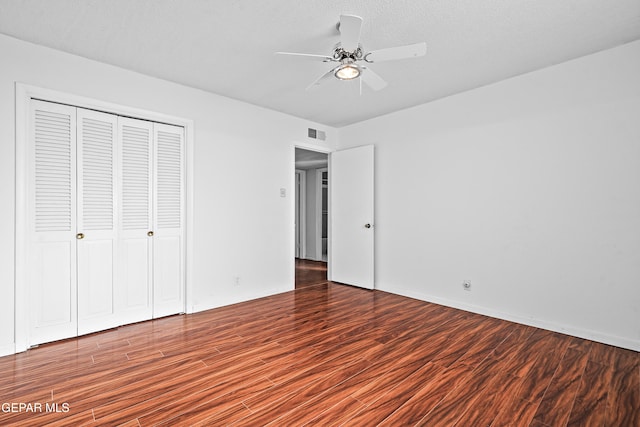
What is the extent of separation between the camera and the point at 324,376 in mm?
2320

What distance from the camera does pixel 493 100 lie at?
11.9 feet

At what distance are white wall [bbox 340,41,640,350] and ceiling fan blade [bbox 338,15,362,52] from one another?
2132 mm

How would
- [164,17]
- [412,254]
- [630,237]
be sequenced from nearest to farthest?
1. [164,17]
2. [630,237]
3. [412,254]

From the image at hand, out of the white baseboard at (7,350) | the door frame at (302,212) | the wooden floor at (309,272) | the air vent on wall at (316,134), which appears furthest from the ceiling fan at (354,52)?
the door frame at (302,212)

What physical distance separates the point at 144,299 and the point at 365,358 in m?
2.47

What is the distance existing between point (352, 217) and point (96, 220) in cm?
342

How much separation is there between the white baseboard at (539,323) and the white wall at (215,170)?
6.68 feet

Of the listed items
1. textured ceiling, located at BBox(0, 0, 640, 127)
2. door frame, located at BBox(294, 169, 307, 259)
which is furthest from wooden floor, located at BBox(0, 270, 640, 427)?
door frame, located at BBox(294, 169, 307, 259)

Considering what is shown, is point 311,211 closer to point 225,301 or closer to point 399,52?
point 225,301

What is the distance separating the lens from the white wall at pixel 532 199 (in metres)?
2.84

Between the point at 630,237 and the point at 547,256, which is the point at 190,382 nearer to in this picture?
the point at 547,256

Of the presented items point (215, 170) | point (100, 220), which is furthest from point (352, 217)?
point (100, 220)

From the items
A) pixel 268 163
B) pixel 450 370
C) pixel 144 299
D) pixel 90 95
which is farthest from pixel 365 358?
pixel 90 95

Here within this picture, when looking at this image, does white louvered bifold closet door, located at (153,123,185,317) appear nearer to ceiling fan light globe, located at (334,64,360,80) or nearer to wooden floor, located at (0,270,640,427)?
wooden floor, located at (0,270,640,427)
